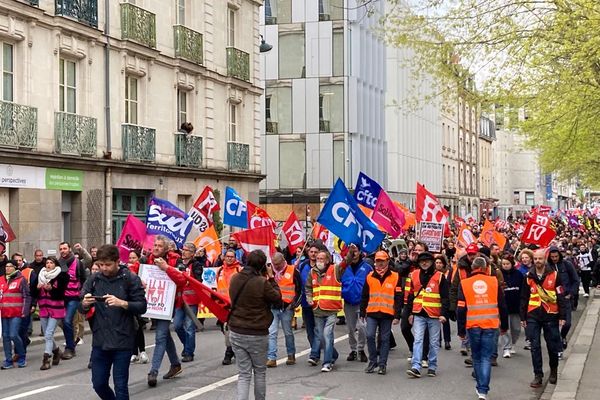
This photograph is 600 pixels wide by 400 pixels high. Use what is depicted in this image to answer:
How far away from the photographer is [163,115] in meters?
25.6

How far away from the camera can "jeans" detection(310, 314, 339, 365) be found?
1177cm

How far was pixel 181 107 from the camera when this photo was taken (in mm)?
26891

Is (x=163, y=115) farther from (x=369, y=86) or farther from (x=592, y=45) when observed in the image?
(x=369, y=86)

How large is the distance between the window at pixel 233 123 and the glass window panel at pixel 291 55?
640 inches

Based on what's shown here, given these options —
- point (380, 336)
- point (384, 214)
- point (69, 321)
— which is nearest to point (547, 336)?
point (380, 336)

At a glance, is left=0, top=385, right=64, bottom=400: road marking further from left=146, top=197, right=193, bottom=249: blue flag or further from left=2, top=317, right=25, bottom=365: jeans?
left=146, top=197, right=193, bottom=249: blue flag

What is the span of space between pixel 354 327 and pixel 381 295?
1.30 m

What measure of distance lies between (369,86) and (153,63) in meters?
25.0

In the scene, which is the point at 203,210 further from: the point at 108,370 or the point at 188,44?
the point at 188,44

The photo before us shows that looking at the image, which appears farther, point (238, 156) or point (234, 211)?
point (238, 156)

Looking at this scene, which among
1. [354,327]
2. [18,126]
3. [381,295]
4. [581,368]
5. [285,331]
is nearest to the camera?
[381,295]

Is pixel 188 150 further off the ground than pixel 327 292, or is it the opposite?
pixel 188 150

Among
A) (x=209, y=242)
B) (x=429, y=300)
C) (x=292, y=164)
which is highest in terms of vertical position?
(x=292, y=164)

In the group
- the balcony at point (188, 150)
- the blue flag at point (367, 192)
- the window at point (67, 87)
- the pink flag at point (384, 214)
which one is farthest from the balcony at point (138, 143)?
the pink flag at point (384, 214)
